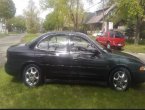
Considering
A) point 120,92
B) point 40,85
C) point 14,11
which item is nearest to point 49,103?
point 40,85

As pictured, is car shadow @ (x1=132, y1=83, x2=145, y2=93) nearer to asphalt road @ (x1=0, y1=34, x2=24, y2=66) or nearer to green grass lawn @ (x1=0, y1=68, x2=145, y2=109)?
green grass lawn @ (x1=0, y1=68, x2=145, y2=109)

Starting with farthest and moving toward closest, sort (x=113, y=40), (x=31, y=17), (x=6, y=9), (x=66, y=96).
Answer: (x=6, y=9), (x=31, y=17), (x=113, y=40), (x=66, y=96)

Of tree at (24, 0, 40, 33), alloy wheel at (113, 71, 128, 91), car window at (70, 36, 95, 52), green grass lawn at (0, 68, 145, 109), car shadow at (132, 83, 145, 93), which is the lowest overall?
car shadow at (132, 83, 145, 93)

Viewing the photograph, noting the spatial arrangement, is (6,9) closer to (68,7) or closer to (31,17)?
(31,17)

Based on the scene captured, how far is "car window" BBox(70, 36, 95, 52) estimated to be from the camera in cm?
852

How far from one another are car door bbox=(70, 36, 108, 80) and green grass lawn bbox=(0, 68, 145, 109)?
415 millimetres

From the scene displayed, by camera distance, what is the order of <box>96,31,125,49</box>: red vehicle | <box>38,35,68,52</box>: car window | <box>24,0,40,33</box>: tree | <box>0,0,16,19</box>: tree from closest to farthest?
<box>38,35,68,52</box>: car window < <box>96,31,125,49</box>: red vehicle < <box>24,0,40,33</box>: tree < <box>0,0,16,19</box>: tree

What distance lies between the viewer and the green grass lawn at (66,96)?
22.6 ft

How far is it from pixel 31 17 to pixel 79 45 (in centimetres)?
7241

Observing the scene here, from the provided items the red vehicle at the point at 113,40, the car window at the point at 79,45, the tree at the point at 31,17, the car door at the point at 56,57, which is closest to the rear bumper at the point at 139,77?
the car window at the point at 79,45

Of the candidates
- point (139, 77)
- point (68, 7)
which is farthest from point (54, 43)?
point (68, 7)

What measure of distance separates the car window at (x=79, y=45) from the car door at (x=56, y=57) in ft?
0.59

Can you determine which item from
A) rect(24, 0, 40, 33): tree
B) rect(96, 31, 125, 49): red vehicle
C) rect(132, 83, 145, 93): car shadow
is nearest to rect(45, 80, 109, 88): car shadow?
rect(132, 83, 145, 93): car shadow

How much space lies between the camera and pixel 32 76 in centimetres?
854
